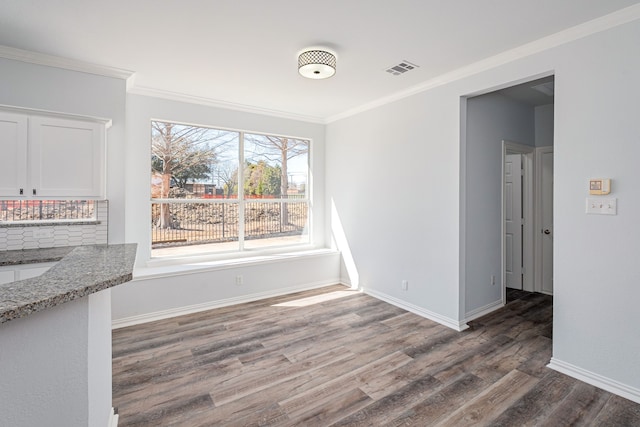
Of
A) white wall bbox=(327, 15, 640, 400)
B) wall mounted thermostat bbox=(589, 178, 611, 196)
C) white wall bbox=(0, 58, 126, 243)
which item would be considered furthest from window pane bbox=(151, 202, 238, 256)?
wall mounted thermostat bbox=(589, 178, 611, 196)

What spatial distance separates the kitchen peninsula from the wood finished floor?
92 centimetres

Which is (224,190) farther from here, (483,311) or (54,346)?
(483,311)

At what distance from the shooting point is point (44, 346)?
1.16 m

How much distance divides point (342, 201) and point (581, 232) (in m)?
3.09

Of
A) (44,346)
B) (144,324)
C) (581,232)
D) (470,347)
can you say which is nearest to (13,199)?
(144,324)

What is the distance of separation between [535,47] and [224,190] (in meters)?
3.82

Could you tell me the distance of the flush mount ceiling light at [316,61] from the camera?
276 cm

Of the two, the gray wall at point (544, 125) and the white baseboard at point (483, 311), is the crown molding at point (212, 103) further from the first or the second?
the white baseboard at point (483, 311)

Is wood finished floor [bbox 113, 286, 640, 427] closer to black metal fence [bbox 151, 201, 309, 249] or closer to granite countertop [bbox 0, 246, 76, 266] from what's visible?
granite countertop [bbox 0, 246, 76, 266]

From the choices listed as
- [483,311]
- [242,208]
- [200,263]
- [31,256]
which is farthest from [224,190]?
[483,311]

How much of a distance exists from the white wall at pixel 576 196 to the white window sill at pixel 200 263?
6.12ft

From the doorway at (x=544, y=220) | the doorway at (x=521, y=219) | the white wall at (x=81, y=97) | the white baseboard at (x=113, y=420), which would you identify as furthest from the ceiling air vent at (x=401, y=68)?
the white baseboard at (x=113, y=420)

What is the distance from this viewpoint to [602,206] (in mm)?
2326

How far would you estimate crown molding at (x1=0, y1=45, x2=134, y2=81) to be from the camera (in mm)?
2771
